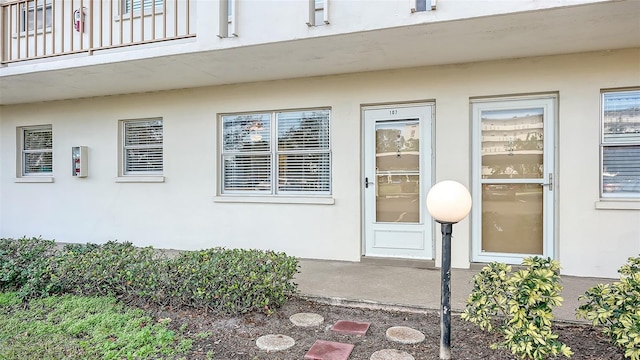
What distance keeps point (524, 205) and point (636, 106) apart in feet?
5.35

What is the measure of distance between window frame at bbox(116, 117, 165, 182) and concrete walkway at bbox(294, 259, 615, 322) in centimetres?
310

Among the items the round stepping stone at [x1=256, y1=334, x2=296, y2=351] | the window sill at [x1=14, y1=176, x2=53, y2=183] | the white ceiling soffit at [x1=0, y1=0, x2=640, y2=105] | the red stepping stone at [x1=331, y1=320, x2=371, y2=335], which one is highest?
the white ceiling soffit at [x1=0, y1=0, x2=640, y2=105]

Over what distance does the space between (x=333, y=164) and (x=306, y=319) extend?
101 inches

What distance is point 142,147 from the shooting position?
6.58m

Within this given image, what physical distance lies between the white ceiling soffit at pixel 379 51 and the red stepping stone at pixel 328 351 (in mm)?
2913

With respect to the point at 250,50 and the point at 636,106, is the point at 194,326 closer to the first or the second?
the point at 250,50

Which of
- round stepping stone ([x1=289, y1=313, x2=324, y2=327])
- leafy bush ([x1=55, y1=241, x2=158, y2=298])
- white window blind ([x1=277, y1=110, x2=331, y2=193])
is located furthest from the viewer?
white window blind ([x1=277, y1=110, x2=331, y2=193])

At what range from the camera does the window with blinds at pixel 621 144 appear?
14.4 feet

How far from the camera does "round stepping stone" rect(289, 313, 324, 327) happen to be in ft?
10.7

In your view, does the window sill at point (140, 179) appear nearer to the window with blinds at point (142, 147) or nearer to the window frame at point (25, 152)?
the window with blinds at point (142, 147)

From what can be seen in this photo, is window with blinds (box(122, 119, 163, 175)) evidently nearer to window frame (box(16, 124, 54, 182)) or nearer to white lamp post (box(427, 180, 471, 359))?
window frame (box(16, 124, 54, 182))

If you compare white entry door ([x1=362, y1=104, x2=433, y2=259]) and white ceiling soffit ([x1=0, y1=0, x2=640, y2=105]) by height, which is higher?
white ceiling soffit ([x1=0, y1=0, x2=640, y2=105])

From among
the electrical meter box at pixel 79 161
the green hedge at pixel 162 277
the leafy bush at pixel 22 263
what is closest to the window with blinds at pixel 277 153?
the green hedge at pixel 162 277

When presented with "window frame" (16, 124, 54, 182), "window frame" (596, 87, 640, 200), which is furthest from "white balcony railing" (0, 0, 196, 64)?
"window frame" (596, 87, 640, 200)
